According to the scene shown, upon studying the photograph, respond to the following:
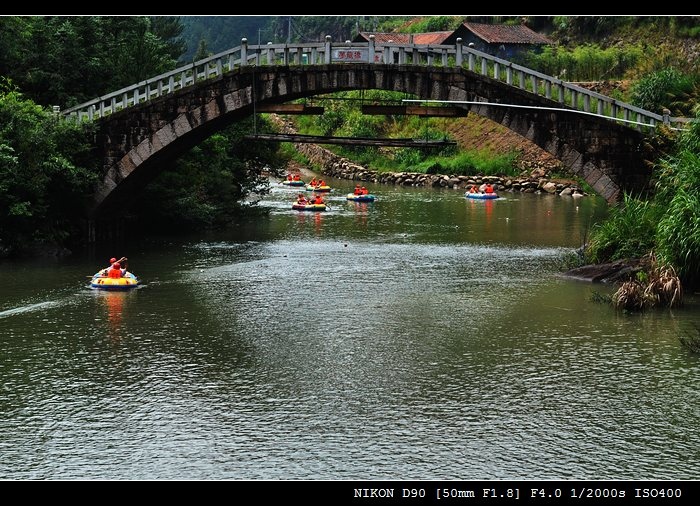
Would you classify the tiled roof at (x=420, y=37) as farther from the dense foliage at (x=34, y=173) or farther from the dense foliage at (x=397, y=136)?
the dense foliage at (x=34, y=173)

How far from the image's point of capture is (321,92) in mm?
43969

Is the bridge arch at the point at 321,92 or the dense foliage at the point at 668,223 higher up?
the bridge arch at the point at 321,92

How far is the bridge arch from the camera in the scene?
39559 millimetres

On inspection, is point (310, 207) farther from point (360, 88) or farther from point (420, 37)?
point (420, 37)

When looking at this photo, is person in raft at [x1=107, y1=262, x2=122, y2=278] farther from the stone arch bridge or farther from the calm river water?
the stone arch bridge

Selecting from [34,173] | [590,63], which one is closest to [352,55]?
[34,173]

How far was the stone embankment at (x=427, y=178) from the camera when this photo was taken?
235ft

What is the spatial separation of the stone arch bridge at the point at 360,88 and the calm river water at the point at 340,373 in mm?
4288

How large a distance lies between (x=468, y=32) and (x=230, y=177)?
42.6 m

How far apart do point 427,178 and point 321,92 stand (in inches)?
1402

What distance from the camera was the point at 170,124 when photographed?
144ft

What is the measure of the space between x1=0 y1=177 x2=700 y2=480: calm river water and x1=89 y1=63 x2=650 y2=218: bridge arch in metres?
4.15

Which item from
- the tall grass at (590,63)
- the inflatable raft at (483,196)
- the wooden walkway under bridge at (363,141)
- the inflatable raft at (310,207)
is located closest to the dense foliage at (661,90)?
the inflatable raft at (483,196)

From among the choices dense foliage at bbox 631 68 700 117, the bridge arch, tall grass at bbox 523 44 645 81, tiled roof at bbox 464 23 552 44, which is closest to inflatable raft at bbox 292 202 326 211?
the bridge arch
